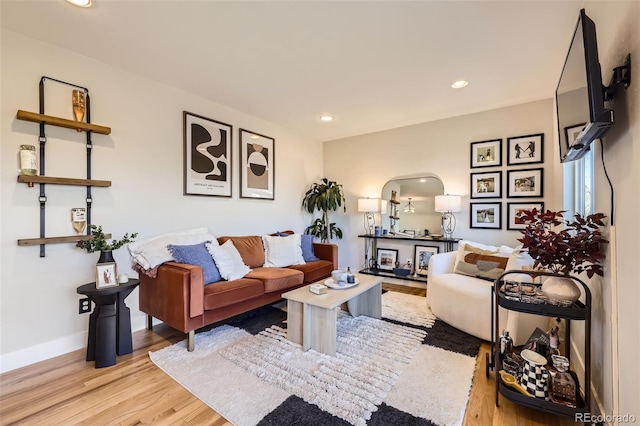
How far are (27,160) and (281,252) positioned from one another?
7.90 feet

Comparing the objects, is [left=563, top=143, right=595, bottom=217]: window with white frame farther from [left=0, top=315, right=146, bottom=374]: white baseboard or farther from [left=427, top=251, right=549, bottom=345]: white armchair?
[left=0, top=315, right=146, bottom=374]: white baseboard

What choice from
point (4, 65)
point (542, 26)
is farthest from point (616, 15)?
point (4, 65)

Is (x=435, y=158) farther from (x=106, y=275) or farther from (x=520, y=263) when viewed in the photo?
(x=106, y=275)

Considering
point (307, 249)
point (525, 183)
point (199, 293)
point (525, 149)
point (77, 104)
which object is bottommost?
point (199, 293)

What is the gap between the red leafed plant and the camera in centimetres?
141

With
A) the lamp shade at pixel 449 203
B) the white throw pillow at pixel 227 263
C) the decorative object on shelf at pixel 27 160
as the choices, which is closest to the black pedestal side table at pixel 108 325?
the white throw pillow at pixel 227 263

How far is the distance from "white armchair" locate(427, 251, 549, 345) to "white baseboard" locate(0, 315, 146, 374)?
3247 mm

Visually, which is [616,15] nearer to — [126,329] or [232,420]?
[232,420]

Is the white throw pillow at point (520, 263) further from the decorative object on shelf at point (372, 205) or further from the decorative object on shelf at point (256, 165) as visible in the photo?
the decorative object on shelf at point (256, 165)

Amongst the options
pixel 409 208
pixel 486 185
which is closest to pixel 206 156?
pixel 409 208

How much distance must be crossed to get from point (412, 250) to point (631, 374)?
124 inches

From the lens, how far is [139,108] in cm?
277

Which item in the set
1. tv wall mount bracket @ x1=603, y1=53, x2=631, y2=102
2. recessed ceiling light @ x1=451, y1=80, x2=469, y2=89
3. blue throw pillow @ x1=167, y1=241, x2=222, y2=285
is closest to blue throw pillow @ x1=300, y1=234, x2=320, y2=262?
blue throw pillow @ x1=167, y1=241, x2=222, y2=285

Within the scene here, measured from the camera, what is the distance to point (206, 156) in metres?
3.33
